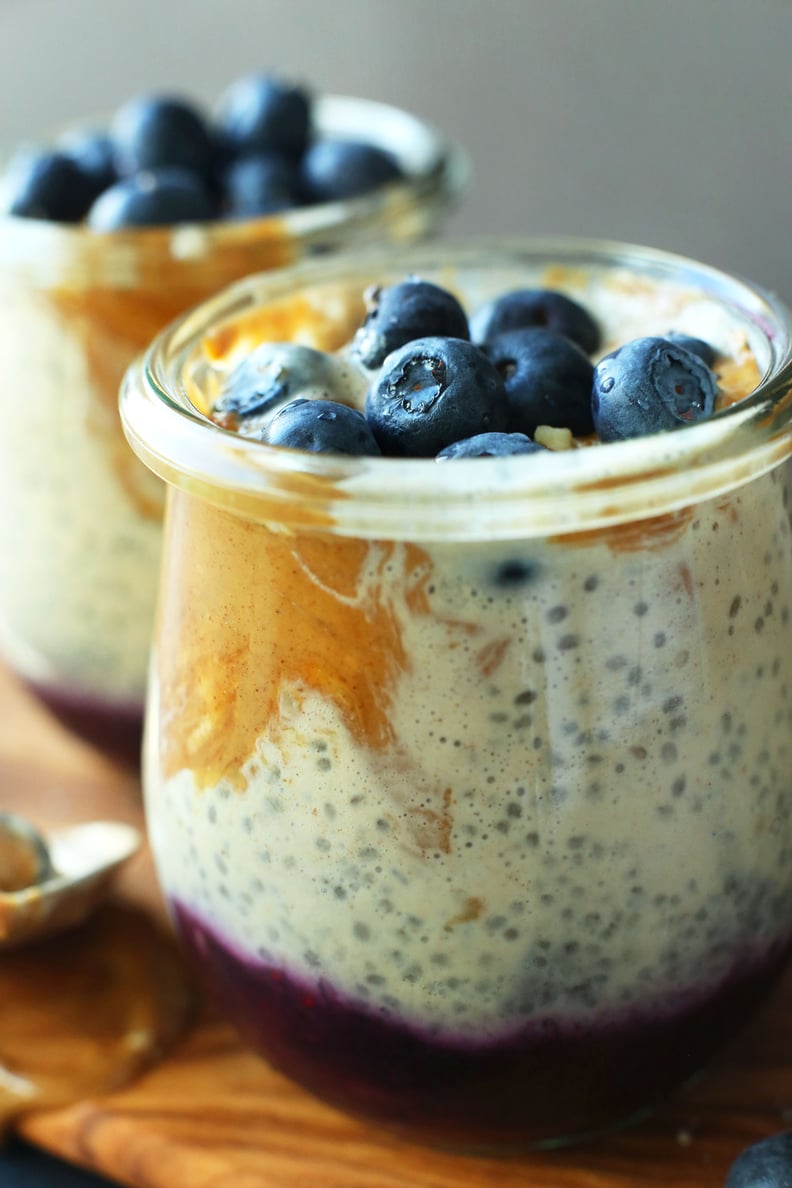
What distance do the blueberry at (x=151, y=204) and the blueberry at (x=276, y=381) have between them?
25 cm

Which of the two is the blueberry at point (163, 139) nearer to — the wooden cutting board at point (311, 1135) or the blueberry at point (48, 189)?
the blueberry at point (48, 189)

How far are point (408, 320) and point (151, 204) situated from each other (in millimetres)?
295

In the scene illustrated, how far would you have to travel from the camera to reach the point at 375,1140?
647 mm

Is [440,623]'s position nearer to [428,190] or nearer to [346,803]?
[346,803]

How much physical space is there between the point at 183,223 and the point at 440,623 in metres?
0.44

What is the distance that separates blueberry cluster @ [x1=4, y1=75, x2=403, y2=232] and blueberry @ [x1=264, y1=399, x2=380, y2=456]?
0.34 metres

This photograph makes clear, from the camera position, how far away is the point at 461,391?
1.78ft

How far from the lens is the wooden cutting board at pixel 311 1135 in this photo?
62 cm

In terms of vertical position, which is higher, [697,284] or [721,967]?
[697,284]

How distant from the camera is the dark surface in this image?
0.68 metres

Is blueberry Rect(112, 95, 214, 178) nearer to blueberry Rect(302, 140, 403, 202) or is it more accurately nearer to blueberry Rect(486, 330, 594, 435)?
blueberry Rect(302, 140, 403, 202)

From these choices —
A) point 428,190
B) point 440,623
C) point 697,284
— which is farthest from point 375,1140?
point 428,190

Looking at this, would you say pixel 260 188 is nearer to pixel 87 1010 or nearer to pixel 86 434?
pixel 86 434

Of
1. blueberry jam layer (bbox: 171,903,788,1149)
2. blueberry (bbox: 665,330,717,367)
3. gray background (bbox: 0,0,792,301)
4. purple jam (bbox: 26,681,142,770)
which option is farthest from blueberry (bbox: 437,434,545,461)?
gray background (bbox: 0,0,792,301)
